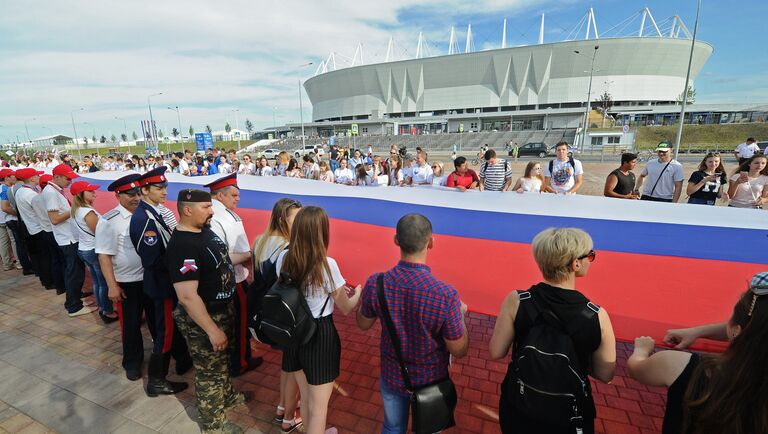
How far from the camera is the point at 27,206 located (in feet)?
16.7

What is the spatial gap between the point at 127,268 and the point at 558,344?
342 cm

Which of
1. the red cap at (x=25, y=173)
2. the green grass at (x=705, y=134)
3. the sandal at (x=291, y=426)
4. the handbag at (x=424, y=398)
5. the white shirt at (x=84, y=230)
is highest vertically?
the green grass at (x=705, y=134)

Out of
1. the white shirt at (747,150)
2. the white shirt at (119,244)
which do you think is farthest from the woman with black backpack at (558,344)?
the white shirt at (747,150)

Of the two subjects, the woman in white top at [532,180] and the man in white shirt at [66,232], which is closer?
the man in white shirt at [66,232]

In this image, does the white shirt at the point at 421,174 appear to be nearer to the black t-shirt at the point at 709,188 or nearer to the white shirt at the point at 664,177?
the white shirt at the point at 664,177

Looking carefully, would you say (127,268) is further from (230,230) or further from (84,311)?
(84,311)

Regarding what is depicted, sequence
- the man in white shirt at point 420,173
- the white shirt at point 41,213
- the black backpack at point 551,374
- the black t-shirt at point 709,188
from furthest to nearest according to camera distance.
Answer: the man in white shirt at point 420,173
the black t-shirt at point 709,188
the white shirt at point 41,213
the black backpack at point 551,374

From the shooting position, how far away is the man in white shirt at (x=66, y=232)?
4484 millimetres

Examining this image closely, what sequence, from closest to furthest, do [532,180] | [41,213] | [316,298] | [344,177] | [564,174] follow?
1. [316,298]
2. [41,213]
3. [532,180]
4. [564,174]
5. [344,177]

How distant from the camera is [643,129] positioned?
51.8 meters

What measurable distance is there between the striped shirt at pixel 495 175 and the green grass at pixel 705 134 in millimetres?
49919

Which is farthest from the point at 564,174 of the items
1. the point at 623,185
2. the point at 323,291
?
the point at 323,291

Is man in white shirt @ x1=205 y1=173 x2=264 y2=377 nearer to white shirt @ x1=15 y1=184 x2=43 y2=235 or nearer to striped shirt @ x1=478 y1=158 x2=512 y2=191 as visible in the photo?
white shirt @ x1=15 y1=184 x2=43 y2=235

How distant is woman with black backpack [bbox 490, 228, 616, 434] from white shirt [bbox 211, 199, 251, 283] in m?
2.31
